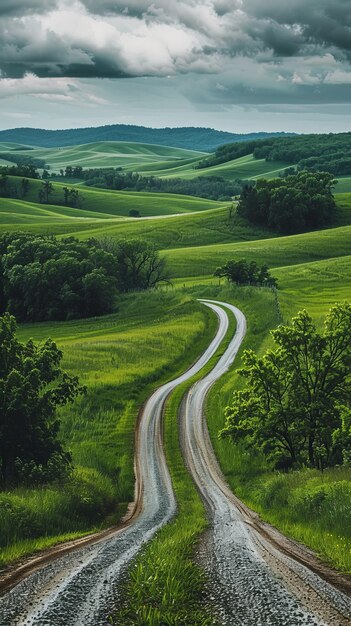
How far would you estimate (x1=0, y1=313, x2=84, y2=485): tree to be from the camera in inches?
959

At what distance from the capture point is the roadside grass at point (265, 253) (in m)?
135

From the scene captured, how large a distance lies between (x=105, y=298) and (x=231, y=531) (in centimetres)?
8733

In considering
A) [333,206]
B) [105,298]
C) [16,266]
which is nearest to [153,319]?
[105,298]

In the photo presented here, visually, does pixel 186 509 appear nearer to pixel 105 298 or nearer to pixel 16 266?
pixel 105 298

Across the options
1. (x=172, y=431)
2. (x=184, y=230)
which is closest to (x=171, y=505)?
(x=172, y=431)

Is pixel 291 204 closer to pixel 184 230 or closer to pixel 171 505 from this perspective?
pixel 184 230

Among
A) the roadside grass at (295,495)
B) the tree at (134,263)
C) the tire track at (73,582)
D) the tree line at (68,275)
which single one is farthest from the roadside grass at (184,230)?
the tire track at (73,582)

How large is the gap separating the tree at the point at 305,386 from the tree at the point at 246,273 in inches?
3142

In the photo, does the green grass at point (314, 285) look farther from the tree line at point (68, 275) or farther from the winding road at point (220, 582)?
the winding road at point (220, 582)

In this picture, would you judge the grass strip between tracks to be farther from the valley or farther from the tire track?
the tire track

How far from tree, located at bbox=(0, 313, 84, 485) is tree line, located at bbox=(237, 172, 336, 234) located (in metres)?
155

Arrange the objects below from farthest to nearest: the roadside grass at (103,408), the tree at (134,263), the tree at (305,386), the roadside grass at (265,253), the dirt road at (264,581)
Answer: the roadside grass at (265,253)
the tree at (134,263)
the tree at (305,386)
the roadside grass at (103,408)
the dirt road at (264,581)

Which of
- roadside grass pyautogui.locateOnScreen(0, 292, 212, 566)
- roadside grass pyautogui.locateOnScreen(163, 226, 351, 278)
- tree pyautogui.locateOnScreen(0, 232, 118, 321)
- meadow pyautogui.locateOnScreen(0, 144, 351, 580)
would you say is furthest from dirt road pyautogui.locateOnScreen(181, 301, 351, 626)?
roadside grass pyautogui.locateOnScreen(163, 226, 351, 278)

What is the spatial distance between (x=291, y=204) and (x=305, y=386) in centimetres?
15388
